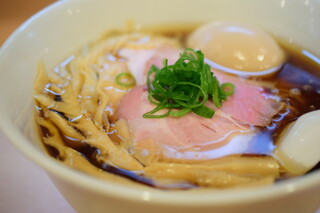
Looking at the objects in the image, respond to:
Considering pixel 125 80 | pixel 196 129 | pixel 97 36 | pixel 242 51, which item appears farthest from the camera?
pixel 97 36

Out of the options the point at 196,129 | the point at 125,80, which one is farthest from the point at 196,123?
the point at 125,80

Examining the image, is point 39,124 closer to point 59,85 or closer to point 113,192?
point 59,85

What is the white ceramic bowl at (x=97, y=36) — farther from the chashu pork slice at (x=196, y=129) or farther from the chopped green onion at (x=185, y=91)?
the chopped green onion at (x=185, y=91)

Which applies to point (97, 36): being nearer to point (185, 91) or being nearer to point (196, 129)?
point (185, 91)

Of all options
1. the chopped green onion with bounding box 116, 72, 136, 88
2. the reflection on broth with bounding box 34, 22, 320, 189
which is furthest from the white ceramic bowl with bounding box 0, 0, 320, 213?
the chopped green onion with bounding box 116, 72, 136, 88

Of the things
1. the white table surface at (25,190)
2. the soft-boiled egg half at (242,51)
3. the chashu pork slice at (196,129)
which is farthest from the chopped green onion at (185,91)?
the white table surface at (25,190)

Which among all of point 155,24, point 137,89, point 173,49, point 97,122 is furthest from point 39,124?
point 155,24
